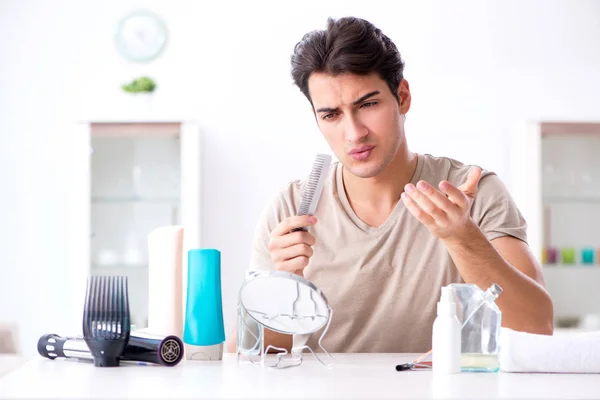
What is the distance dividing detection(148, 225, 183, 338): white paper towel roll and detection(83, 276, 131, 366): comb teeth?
0.43ft

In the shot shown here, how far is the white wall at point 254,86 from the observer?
3758 millimetres

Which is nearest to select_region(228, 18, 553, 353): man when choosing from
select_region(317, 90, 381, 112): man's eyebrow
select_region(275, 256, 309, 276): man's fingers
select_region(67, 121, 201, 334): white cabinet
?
select_region(317, 90, 381, 112): man's eyebrow

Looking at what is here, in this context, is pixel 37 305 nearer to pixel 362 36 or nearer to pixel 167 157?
pixel 167 157

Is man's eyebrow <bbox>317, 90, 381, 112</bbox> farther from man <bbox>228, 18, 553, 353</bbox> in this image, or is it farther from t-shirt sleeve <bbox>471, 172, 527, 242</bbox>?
t-shirt sleeve <bbox>471, 172, 527, 242</bbox>

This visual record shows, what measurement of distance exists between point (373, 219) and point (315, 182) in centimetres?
49

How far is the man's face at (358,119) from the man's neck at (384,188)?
0.40 feet

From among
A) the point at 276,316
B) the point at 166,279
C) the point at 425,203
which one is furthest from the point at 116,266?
the point at 425,203

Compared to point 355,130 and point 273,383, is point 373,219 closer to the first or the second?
point 355,130

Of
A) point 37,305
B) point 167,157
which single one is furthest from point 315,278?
point 37,305

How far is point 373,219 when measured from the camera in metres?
1.88

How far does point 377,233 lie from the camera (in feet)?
6.02

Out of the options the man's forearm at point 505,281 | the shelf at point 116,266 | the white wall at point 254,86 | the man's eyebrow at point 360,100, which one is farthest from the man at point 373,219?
the white wall at point 254,86

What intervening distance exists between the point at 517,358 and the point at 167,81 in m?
2.88

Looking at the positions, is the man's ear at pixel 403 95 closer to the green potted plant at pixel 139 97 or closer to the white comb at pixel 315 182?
the white comb at pixel 315 182
